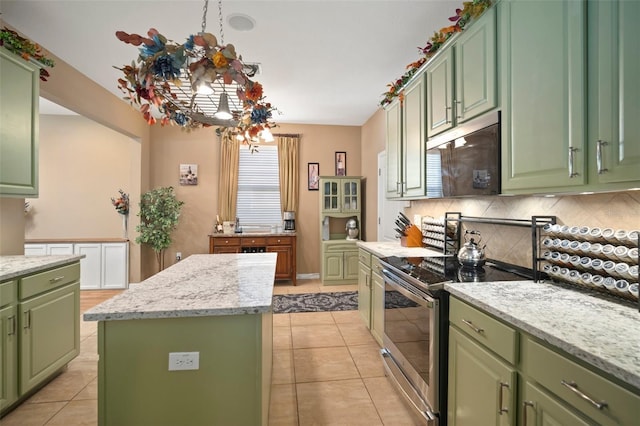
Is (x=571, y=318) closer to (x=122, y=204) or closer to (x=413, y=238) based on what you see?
(x=413, y=238)

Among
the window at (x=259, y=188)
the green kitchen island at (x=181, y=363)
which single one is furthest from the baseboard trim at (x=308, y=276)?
the green kitchen island at (x=181, y=363)

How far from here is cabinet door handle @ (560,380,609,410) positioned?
81 centimetres

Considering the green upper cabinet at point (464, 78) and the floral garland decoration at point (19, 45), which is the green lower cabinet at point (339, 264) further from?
the floral garland decoration at point (19, 45)

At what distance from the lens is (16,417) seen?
1894mm

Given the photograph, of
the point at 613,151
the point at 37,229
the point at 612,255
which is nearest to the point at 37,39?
the point at 37,229

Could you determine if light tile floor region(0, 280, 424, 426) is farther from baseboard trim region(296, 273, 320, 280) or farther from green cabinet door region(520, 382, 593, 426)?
baseboard trim region(296, 273, 320, 280)

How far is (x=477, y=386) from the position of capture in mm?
1331

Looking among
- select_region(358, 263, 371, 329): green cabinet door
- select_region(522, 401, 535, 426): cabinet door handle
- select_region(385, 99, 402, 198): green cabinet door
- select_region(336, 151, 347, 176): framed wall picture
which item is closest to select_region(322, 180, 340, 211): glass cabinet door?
select_region(336, 151, 347, 176): framed wall picture

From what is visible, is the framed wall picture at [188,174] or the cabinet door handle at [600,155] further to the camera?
the framed wall picture at [188,174]

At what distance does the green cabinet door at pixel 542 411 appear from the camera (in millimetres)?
907

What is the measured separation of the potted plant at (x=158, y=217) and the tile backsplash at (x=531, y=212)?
13.6 feet

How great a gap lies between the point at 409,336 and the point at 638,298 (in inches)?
46.4

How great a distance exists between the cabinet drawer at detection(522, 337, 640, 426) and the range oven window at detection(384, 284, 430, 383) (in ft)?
2.23

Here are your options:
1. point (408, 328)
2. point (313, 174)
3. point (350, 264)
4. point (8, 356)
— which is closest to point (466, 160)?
point (408, 328)
